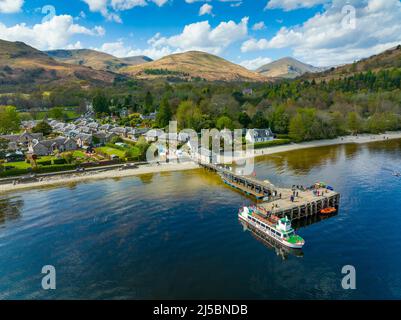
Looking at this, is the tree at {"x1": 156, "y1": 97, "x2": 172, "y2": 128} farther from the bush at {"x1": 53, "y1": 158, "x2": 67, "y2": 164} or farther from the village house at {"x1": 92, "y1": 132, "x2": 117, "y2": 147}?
the bush at {"x1": 53, "y1": 158, "x2": 67, "y2": 164}

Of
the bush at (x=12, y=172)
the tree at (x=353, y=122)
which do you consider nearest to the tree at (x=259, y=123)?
the tree at (x=353, y=122)

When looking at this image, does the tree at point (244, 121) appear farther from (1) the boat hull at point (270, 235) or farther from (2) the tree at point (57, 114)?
(2) the tree at point (57, 114)

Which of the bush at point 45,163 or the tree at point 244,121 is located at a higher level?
the tree at point 244,121

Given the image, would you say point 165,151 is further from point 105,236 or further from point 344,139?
point 344,139

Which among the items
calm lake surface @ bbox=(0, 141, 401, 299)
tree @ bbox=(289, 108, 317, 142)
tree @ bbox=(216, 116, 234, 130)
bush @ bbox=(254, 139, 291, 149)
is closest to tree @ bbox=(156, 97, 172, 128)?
tree @ bbox=(216, 116, 234, 130)

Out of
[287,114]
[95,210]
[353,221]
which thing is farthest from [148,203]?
[287,114]

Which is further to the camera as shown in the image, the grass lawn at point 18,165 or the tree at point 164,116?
the tree at point 164,116
